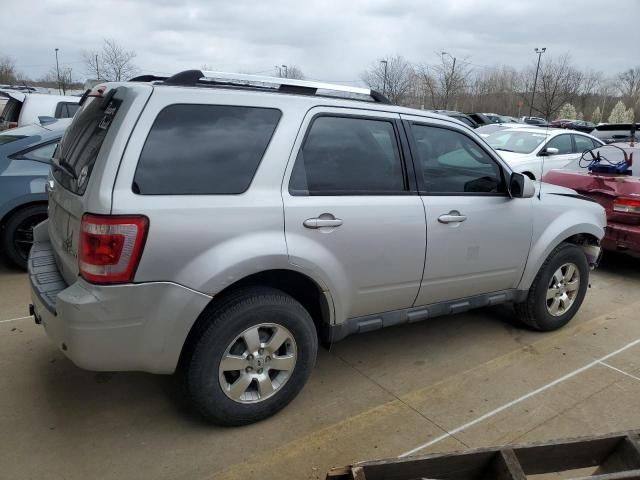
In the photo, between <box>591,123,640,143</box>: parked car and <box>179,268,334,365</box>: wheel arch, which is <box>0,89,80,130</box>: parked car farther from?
<box>591,123,640,143</box>: parked car

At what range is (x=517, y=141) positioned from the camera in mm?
10070

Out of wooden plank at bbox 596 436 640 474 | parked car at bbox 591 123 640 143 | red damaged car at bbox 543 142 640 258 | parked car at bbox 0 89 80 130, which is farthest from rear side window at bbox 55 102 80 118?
parked car at bbox 591 123 640 143

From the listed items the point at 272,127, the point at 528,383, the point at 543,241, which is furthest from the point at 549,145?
the point at 272,127

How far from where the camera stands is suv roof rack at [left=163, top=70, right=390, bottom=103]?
2.82 m

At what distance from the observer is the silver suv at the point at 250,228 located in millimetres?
A: 2455

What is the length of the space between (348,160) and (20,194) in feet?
12.2

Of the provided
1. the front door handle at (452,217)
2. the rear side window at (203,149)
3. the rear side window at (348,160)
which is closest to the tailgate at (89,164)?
the rear side window at (203,149)

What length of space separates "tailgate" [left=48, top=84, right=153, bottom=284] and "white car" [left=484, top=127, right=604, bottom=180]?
7.74 meters

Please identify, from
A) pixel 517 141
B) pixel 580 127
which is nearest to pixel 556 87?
pixel 580 127

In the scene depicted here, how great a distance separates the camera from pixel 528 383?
11.7 feet

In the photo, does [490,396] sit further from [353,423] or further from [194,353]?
[194,353]

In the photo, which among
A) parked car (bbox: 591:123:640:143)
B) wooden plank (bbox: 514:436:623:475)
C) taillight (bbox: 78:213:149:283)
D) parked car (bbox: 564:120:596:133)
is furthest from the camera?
parked car (bbox: 564:120:596:133)

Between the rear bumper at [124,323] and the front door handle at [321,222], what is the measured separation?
674 mm

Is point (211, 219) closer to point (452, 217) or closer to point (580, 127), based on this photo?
point (452, 217)
